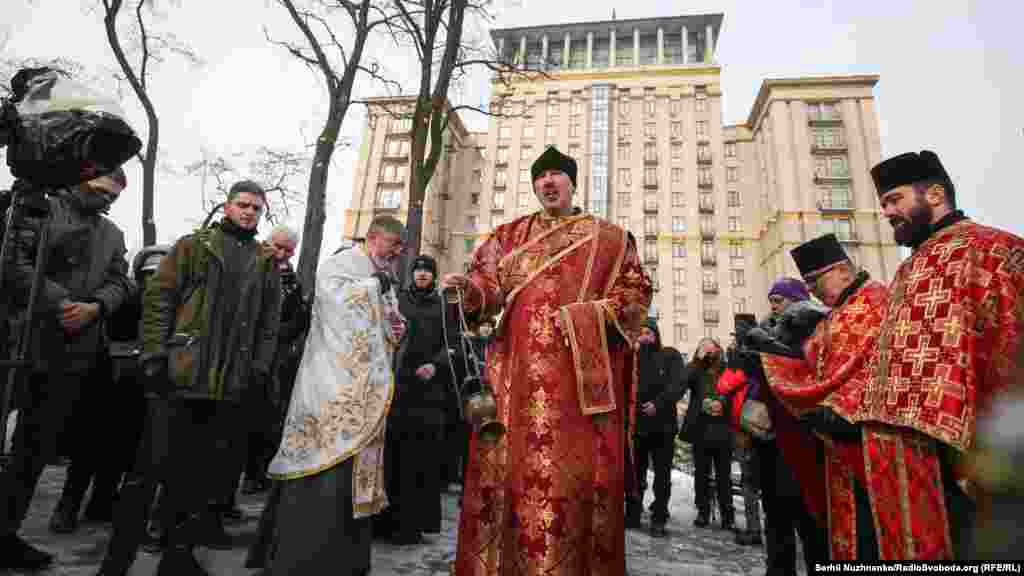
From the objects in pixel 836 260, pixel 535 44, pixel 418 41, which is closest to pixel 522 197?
pixel 535 44

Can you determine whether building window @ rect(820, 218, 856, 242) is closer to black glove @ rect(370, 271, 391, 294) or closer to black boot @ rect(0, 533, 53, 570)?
black glove @ rect(370, 271, 391, 294)

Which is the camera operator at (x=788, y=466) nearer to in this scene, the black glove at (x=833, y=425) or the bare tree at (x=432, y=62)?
the black glove at (x=833, y=425)

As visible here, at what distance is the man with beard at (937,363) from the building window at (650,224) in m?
41.9

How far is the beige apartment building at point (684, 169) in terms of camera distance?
3950 centimetres

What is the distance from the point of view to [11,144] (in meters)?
1.89

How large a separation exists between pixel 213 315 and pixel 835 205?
149ft

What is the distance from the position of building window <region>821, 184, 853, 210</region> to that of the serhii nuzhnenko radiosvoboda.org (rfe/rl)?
43.6 m

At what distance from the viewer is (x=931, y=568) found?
6.30ft

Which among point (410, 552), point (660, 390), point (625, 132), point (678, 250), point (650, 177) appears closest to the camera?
point (410, 552)

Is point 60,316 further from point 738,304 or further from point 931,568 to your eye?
point 738,304

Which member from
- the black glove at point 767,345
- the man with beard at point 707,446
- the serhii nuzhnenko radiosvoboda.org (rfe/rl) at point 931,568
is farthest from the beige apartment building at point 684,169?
the serhii nuzhnenko radiosvoboda.org (rfe/rl) at point 931,568

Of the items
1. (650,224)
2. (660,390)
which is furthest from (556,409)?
(650,224)

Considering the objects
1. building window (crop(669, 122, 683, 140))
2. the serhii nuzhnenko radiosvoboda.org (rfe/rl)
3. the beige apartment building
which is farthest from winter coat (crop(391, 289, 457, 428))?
building window (crop(669, 122, 683, 140))

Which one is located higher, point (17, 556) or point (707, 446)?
point (707, 446)
